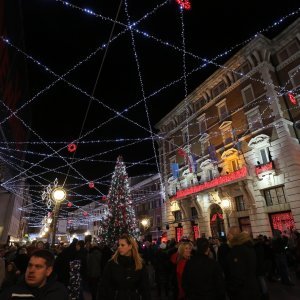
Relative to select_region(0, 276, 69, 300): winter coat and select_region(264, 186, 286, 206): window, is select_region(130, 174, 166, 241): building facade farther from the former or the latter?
select_region(0, 276, 69, 300): winter coat

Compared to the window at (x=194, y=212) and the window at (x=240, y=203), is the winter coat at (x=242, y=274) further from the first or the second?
the window at (x=194, y=212)

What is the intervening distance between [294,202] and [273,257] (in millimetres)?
8029

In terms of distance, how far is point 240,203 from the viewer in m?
22.4

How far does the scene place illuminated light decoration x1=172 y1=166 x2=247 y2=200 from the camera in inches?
837

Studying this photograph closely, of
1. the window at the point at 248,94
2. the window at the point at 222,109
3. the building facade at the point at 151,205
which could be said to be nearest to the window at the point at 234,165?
the window at the point at 222,109

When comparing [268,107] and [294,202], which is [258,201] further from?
[268,107]

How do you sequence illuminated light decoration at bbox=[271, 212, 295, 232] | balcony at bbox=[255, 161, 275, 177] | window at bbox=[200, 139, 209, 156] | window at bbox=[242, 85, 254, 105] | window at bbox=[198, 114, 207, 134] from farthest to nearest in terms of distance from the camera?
window at bbox=[198, 114, 207, 134] < window at bbox=[200, 139, 209, 156] < window at bbox=[242, 85, 254, 105] < balcony at bbox=[255, 161, 275, 177] < illuminated light decoration at bbox=[271, 212, 295, 232]

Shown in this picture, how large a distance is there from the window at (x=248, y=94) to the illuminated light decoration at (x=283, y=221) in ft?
31.3

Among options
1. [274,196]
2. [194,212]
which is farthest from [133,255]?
[194,212]

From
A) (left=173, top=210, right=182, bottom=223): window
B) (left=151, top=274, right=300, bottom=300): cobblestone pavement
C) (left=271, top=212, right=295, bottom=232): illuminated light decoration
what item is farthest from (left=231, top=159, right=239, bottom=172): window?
(left=151, top=274, right=300, bottom=300): cobblestone pavement

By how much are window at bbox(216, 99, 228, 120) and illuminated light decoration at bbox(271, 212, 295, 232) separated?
10009mm

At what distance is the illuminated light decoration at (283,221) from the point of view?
60.5 ft

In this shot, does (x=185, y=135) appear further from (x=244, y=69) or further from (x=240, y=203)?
(x=240, y=203)

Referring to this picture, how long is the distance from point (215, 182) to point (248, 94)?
8095 mm
